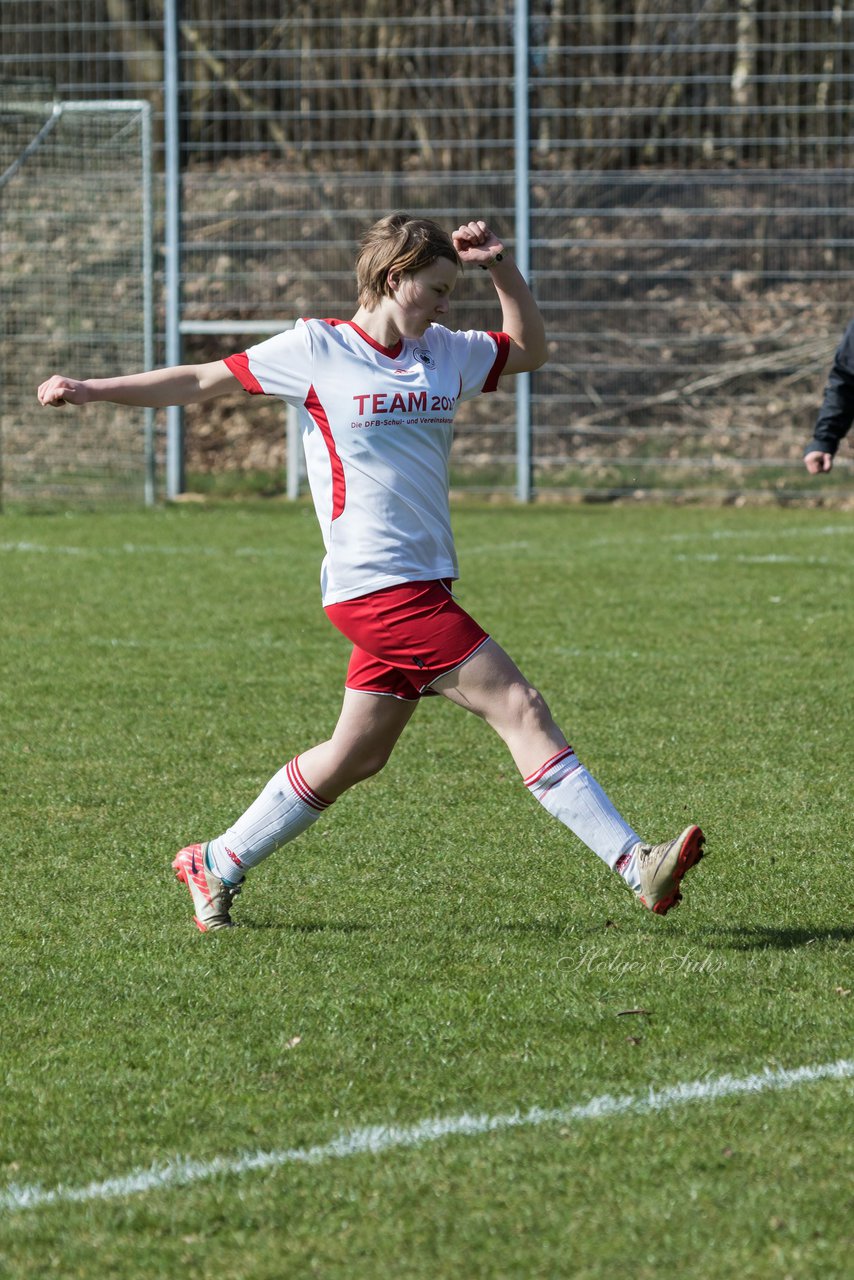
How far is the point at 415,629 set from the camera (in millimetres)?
4430

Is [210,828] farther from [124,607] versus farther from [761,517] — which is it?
[761,517]

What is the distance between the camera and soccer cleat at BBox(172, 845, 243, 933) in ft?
15.6

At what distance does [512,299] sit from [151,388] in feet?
3.16

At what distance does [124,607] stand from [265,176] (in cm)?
940

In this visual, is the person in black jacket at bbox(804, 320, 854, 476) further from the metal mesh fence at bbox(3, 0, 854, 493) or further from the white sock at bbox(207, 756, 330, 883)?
the metal mesh fence at bbox(3, 0, 854, 493)

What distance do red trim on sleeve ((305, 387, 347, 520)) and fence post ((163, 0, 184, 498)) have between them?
1365 centimetres

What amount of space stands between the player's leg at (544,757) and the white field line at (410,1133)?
32.1 inches

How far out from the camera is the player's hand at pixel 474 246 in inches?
178

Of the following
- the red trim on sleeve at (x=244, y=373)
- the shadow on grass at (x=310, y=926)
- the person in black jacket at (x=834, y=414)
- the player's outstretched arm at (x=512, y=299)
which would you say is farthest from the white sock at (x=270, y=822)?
the person in black jacket at (x=834, y=414)

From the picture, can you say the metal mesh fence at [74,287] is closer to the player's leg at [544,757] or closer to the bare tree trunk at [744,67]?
the bare tree trunk at [744,67]

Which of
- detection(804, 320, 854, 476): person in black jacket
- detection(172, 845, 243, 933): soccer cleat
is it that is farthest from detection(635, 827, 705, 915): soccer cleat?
detection(804, 320, 854, 476): person in black jacket

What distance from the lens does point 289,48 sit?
63.3 ft

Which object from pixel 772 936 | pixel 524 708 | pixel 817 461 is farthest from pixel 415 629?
pixel 817 461

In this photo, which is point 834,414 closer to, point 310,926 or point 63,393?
point 310,926
